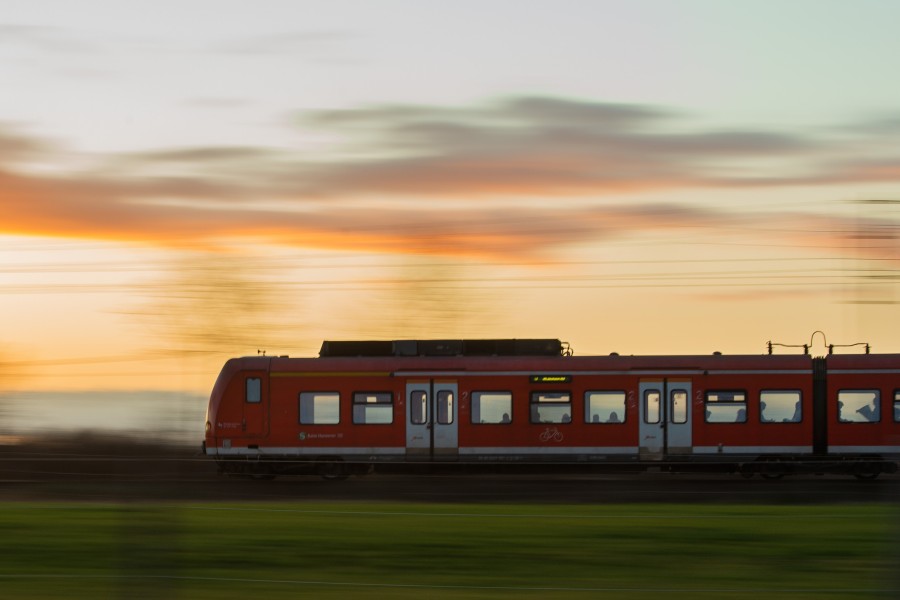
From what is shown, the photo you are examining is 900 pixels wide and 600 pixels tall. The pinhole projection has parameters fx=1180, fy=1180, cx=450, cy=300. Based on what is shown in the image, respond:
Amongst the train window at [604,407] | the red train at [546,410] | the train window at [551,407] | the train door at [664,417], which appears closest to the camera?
the red train at [546,410]

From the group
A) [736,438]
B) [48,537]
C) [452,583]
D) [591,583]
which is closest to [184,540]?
[48,537]

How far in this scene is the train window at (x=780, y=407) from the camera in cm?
2831

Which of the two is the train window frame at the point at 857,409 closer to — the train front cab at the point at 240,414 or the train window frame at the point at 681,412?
the train window frame at the point at 681,412

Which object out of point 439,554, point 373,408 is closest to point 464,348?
point 373,408

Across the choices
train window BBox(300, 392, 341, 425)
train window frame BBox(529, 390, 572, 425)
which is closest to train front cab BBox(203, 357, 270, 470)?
train window BBox(300, 392, 341, 425)

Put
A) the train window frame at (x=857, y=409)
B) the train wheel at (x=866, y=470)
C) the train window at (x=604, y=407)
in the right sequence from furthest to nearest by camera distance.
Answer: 1. the train window at (x=604, y=407)
2. the train window frame at (x=857, y=409)
3. the train wheel at (x=866, y=470)

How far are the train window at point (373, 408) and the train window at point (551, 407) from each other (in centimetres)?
349

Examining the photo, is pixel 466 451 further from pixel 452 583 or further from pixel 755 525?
pixel 452 583

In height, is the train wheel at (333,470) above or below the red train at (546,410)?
below

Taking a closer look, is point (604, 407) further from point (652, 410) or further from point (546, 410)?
point (546, 410)

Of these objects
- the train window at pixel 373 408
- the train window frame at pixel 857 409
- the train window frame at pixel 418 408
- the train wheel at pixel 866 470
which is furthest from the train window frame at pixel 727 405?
the train window at pixel 373 408

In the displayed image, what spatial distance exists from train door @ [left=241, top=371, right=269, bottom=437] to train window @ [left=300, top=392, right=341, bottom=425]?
95cm

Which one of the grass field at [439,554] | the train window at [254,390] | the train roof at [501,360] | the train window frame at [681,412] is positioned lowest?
the grass field at [439,554]

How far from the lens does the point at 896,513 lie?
7246mm
